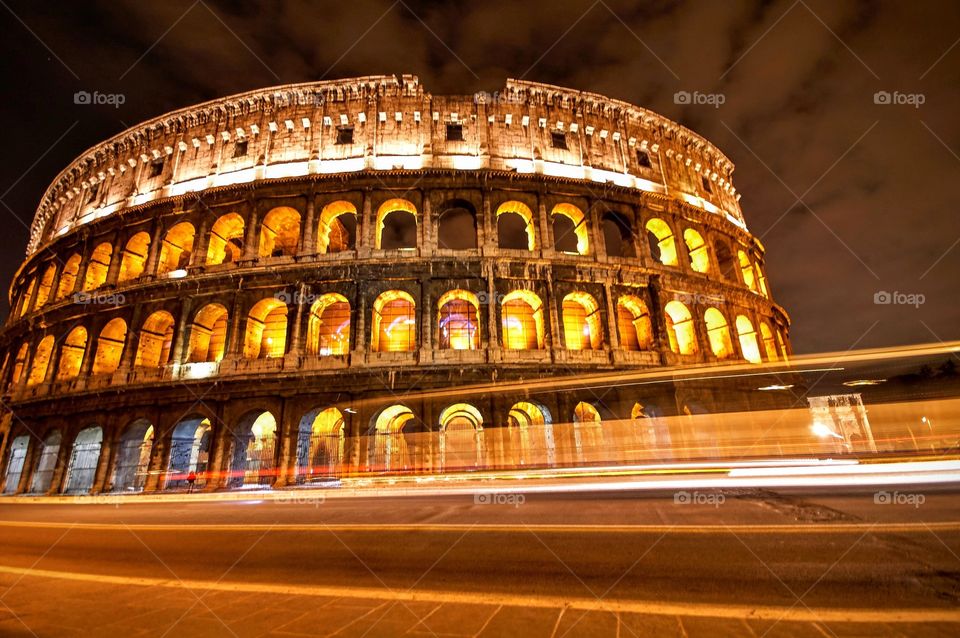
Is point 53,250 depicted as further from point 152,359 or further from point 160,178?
point 152,359

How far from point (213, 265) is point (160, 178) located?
7.48 m

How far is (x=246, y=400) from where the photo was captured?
16.8 metres

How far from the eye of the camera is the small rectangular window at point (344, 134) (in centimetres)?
2045

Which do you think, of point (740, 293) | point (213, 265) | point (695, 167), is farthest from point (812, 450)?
point (213, 265)

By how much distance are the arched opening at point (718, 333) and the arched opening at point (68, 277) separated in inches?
1313

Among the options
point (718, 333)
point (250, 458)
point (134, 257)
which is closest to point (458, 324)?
point (250, 458)

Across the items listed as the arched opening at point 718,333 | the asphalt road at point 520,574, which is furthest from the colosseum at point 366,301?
the asphalt road at point 520,574

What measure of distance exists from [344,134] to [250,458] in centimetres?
1569

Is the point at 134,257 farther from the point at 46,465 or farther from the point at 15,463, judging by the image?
the point at 15,463

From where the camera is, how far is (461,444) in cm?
1703

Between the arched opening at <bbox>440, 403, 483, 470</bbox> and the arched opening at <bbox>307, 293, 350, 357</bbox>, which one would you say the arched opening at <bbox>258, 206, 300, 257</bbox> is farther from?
the arched opening at <bbox>440, 403, 483, 470</bbox>

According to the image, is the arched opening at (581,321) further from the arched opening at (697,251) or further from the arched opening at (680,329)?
the arched opening at (697,251)

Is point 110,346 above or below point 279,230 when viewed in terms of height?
below

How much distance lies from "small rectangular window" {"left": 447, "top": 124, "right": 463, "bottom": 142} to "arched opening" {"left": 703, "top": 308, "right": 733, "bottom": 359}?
14.8 metres
